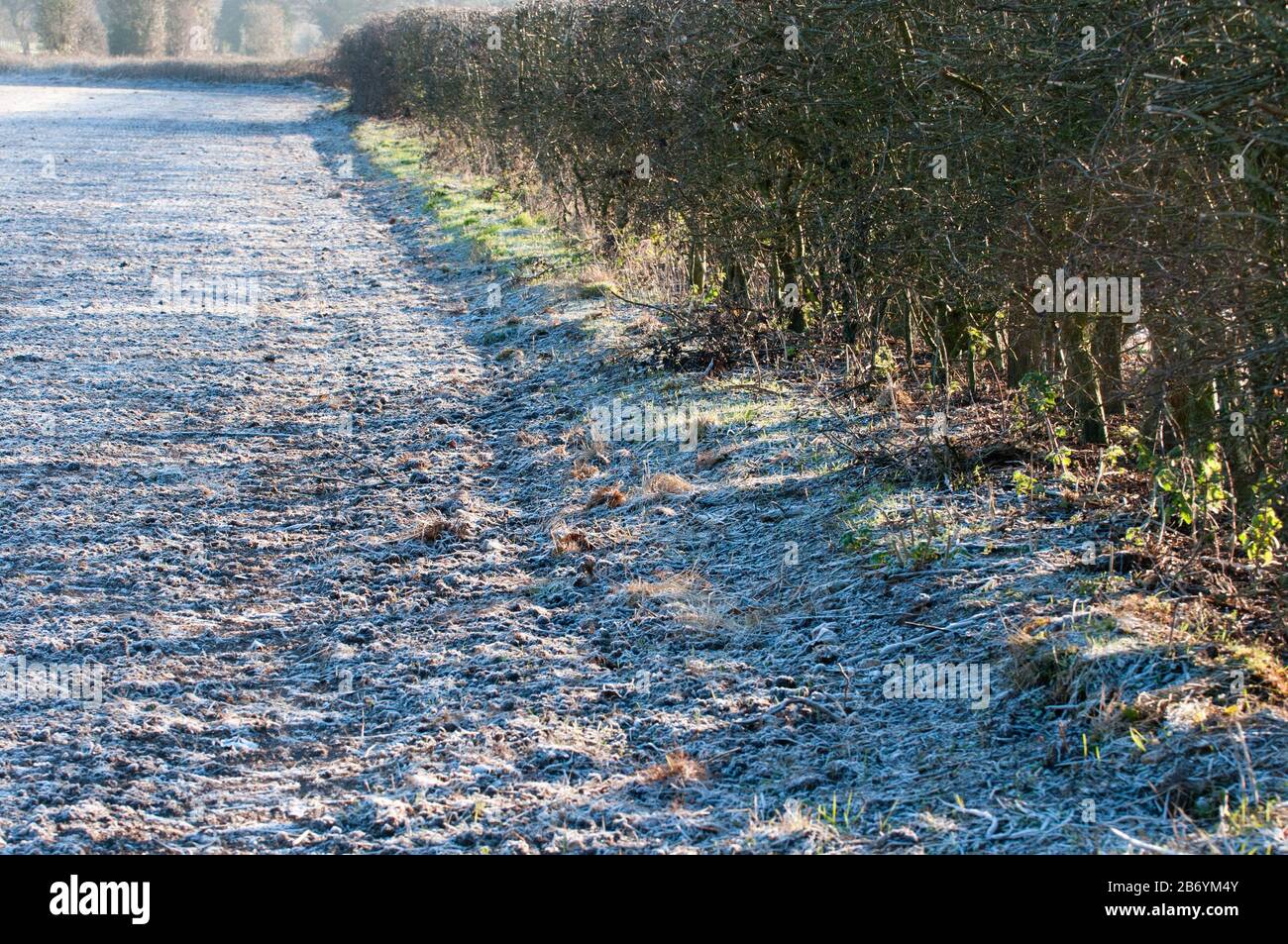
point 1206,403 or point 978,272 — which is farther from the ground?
point 978,272

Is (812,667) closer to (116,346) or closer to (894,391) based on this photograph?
(894,391)

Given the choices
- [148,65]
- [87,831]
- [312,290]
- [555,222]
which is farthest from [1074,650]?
[148,65]

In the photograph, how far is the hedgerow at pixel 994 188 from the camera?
370cm

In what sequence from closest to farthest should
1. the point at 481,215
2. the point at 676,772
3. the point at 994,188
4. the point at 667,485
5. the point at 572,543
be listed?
1. the point at 676,772
2. the point at 994,188
3. the point at 572,543
4. the point at 667,485
5. the point at 481,215

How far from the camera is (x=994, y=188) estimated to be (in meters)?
5.14

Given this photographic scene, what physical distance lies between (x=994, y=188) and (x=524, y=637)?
265 cm

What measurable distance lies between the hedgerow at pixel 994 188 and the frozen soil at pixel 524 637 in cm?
69

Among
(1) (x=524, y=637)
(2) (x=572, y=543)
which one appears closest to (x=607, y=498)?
(2) (x=572, y=543)

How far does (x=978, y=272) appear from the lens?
5.48m

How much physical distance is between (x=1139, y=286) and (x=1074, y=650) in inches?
51.7

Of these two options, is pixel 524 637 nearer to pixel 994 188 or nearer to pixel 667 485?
pixel 667 485

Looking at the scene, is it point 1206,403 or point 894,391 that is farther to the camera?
point 894,391

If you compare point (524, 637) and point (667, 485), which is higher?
point (667, 485)
